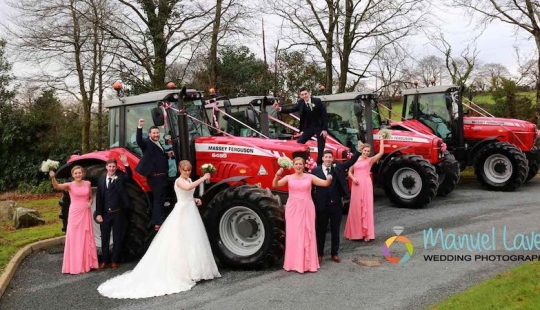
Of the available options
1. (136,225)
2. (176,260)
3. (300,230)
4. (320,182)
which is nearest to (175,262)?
(176,260)

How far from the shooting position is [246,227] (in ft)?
21.7

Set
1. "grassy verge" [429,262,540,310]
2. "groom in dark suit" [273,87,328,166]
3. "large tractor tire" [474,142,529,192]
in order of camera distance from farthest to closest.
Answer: "large tractor tire" [474,142,529,192], "groom in dark suit" [273,87,328,166], "grassy verge" [429,262,540,310]

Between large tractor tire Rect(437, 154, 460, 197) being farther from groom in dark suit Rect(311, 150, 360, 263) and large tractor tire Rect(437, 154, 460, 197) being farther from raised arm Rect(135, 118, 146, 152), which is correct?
raised arm Rect(135, 118, 146, 152)

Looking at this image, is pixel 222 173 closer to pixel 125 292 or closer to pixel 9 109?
pixel 125 292

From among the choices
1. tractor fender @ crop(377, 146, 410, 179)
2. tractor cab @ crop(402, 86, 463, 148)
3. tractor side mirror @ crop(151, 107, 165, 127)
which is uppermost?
tractor cab @ crop(402, 86, 463, 148)

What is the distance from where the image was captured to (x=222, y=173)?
7.42 m

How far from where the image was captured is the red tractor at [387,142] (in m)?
10.5

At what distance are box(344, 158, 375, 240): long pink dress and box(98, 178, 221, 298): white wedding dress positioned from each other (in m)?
2.74

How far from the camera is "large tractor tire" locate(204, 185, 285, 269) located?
6332 mm

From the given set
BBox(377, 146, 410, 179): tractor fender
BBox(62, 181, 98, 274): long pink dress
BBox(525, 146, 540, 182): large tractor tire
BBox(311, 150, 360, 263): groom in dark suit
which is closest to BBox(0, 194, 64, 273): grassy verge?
BBox(62, 181, 98, 274): long pink dress

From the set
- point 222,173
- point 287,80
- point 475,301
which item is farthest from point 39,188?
point 475,301

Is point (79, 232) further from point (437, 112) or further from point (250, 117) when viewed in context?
point (437, 112)

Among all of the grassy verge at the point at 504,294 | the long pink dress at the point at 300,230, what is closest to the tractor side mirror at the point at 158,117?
the long pink dress at the point at 300,230

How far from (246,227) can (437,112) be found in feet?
27.7
